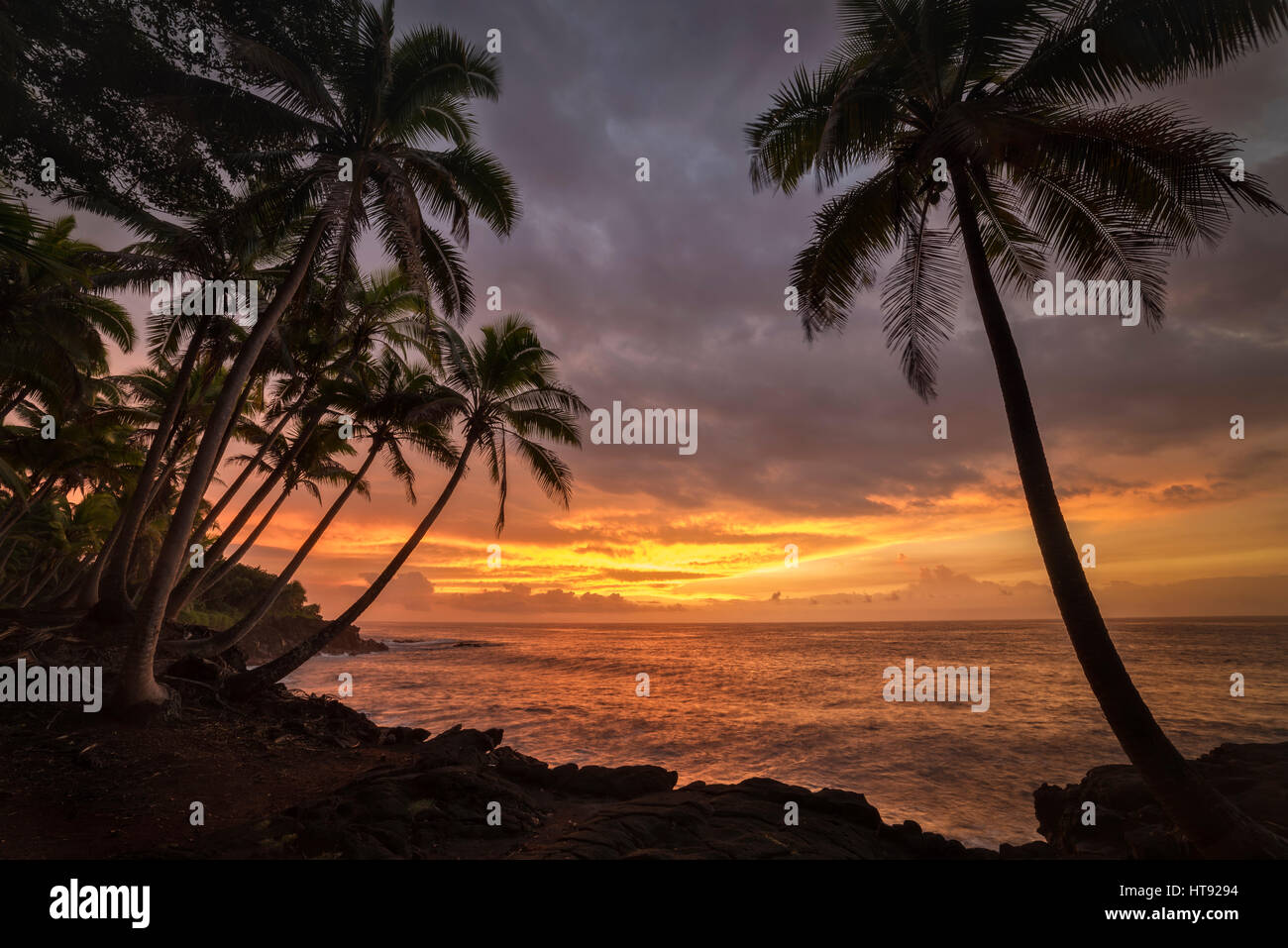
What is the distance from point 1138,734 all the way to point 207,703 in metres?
15.2

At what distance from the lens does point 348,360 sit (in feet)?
50.2

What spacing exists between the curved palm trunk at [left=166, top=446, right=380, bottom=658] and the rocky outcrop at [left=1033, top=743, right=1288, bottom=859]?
690 inches

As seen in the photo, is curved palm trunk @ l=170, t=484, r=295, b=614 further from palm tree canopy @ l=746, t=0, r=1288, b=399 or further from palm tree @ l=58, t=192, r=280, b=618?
palm tree canopy @ l=746, t=0, r=1288, b=399

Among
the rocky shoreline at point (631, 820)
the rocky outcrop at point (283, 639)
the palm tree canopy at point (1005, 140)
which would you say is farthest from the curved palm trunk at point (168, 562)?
the rocky outcrop at point (283, 639)

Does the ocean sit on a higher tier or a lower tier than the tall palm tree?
lower

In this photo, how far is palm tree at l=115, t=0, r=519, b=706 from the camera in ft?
29.8

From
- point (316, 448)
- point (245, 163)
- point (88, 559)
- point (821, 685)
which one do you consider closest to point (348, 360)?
point (316, 448)

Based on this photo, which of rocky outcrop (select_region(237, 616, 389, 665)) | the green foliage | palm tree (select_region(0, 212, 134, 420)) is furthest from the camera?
rocky outcrop (select_region(237, 616, 389, 665))

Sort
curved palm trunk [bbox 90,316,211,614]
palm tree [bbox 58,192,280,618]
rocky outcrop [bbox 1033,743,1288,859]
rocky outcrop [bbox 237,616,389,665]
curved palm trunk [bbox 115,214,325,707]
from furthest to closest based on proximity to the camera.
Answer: rocky outcrop [bbox 237,616,389,665]
curved palm trunk [bbox 90,316,211,614]
palm tree [bbox 58,192,280,618]
curved palm trunk [bbox 115,214,325,707]
rocky outcrop [bbox 1033,743,1288,859]

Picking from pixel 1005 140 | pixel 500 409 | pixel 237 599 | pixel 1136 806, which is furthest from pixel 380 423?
pixel 237 599

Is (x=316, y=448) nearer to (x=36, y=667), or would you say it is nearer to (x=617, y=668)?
(x=36, y=667)

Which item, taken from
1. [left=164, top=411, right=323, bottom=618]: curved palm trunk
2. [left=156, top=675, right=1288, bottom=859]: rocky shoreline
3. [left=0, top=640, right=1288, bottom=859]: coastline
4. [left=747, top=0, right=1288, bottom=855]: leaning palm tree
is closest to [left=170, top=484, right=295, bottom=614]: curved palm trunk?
[left=164, top=411, right=323, bottom=618]: curved palm trunk

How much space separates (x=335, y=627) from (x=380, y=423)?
599cm
